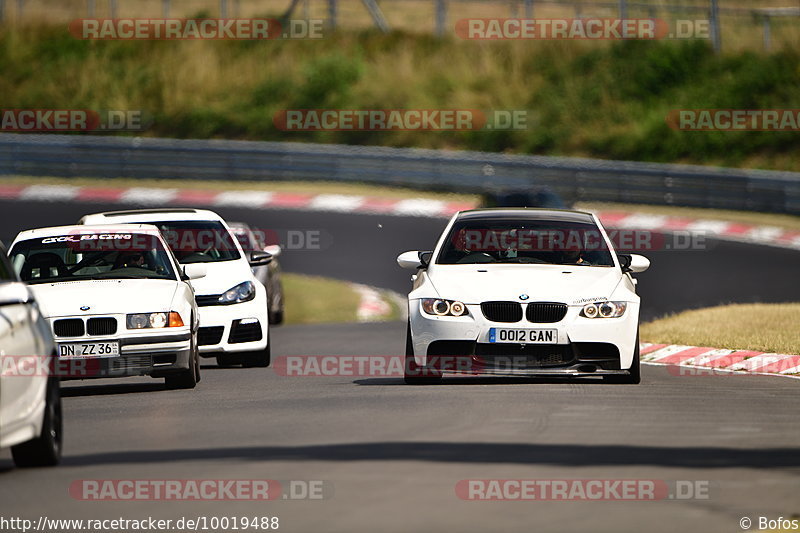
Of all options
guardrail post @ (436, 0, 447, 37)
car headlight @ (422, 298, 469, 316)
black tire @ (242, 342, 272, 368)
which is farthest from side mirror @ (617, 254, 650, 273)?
guardrail post @ (436, 0, 447, 37)

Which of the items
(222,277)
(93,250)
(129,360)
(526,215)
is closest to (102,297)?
(129,360)

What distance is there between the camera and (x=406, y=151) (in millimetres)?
36750

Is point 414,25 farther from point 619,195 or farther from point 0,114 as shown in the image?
point 619,195

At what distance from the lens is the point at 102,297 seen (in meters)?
13.0

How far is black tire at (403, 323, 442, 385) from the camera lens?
13.0 metres

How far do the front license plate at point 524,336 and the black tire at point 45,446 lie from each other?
436cm

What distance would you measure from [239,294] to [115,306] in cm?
283

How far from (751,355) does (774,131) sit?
24.0m

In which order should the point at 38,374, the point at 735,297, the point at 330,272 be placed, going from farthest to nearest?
the point at 330,272 → the point at 735,297 → the point at 38,374

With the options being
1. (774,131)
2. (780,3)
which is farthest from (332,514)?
(780,3)

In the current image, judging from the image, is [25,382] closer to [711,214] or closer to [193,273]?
[193,273]

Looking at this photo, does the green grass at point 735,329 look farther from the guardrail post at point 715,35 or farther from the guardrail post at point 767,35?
the guardrail post at point 715,35

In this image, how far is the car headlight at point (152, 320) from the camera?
42.4ft

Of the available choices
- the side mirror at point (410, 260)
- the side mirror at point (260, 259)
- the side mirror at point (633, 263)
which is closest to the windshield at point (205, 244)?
the side mirror at point (260, 259)
